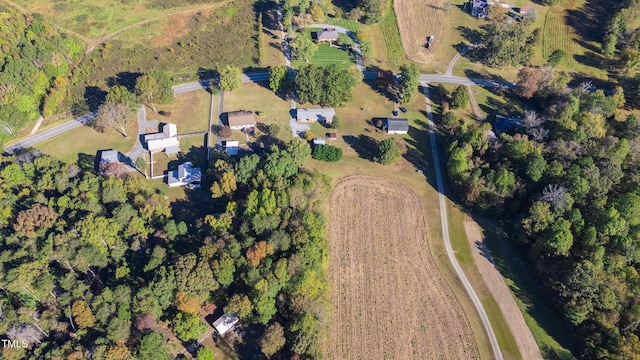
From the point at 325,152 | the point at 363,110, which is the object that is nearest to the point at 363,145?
the point at 325,152

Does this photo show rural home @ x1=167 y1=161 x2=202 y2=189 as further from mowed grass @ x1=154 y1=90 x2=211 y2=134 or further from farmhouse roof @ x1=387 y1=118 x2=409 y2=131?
farmhouse roof @ x1=387 y1=118 x2=409 y2=131

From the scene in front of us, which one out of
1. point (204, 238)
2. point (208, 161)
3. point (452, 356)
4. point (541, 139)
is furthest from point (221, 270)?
point (541, 139)

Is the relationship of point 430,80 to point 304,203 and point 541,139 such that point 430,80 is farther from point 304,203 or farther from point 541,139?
point 304,203

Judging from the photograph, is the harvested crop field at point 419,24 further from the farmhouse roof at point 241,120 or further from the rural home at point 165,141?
the rural home at point 165,141

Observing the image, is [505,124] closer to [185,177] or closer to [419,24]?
[419,24]

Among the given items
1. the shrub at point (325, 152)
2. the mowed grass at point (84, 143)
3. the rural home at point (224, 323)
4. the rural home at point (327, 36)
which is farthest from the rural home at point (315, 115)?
the rural home at point (224, 323)

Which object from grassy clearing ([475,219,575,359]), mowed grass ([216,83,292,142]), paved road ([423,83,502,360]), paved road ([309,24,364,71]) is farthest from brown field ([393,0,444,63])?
grassy clearing ([475,219,575,359])
